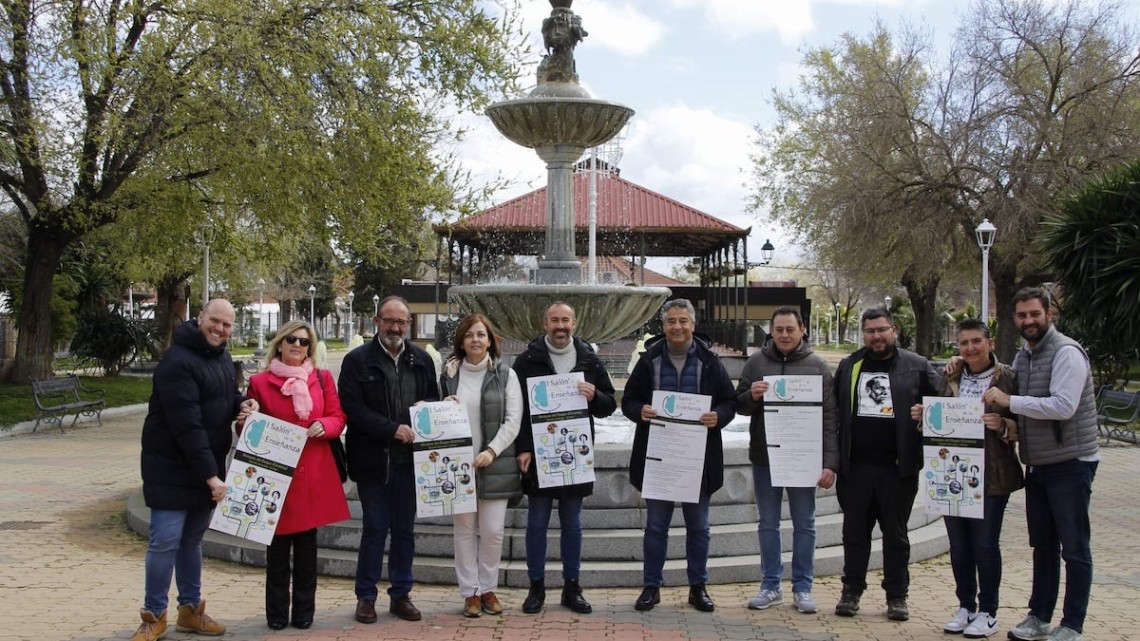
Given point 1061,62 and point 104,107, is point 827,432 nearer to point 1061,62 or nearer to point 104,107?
point 104,107

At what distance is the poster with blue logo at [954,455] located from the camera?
5414mm

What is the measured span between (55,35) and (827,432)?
1582 cm

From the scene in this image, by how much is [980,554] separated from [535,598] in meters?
2.53

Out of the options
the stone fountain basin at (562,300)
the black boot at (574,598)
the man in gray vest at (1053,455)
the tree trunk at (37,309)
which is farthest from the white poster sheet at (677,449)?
the tree trunk at (37,309)

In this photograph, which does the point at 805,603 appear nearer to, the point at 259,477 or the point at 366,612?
the point at 366,612

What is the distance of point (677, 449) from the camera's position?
231 inches

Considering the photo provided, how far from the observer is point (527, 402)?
19.2ft

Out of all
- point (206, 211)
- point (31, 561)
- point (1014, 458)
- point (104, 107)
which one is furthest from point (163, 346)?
point (1014, 458)

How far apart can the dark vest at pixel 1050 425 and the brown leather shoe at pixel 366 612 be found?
369 centimetres

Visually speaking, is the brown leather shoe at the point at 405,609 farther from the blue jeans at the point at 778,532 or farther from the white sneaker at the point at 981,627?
the white sneaker at the point at 981,627

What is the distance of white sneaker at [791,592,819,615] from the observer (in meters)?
5.93

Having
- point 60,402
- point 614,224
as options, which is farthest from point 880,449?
point 614,224

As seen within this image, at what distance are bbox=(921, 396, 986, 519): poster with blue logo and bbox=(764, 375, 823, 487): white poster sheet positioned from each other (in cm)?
61

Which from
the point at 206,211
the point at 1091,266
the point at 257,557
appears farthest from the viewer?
the point at 206,211
